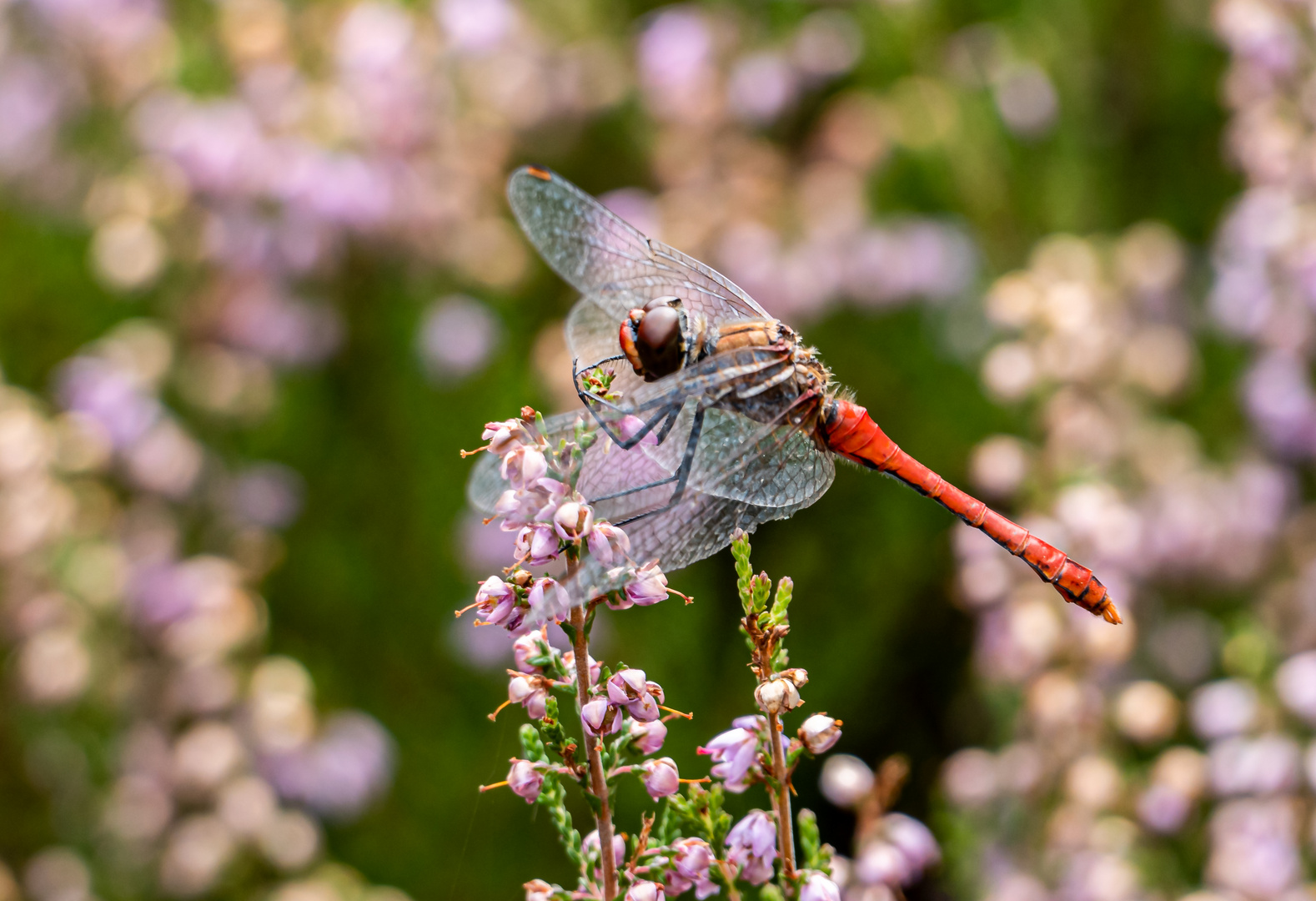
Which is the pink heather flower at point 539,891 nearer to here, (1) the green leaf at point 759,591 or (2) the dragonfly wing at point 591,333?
(1) the green leaf at point 759,591

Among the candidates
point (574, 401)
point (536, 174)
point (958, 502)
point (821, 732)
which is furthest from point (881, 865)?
point (574, 401)

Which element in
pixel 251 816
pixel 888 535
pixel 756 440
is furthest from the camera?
pixel 888 535

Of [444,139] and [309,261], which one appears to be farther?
[444,139]

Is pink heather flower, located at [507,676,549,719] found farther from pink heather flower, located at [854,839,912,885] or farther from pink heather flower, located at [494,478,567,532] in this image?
pink heather flower, located at [854,839,912,885]

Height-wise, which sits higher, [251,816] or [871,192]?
[871,192]

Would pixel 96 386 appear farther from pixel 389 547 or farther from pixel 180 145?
pixel 389 547

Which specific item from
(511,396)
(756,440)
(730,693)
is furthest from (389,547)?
(756,440)

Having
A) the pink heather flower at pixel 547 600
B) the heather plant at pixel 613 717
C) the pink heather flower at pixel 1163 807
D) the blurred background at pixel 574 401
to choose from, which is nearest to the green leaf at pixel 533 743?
the heather plant at pixel 613 717
